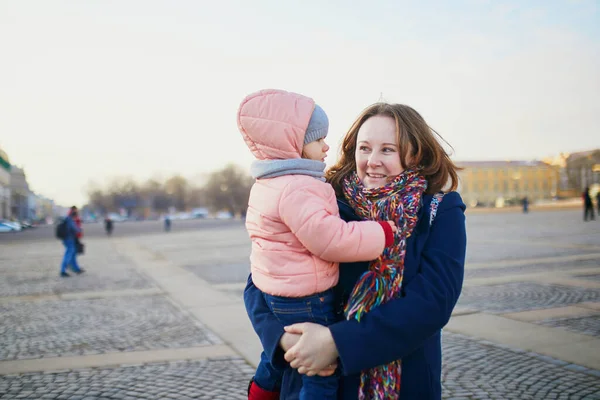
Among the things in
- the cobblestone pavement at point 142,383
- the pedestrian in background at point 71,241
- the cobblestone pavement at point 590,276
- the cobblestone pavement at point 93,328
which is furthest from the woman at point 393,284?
the pedestrian in background at point 71,241

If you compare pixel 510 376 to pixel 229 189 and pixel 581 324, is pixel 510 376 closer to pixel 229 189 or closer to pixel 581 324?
pixel 581 324

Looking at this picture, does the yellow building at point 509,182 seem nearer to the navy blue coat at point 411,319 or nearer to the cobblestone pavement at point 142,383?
the cobblestone pavement at point 142,383

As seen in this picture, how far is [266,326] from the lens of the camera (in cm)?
187

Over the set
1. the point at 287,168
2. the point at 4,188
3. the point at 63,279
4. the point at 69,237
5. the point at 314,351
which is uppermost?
the point at 4,188

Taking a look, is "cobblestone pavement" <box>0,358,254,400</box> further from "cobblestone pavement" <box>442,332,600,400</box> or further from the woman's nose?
the woman's nose

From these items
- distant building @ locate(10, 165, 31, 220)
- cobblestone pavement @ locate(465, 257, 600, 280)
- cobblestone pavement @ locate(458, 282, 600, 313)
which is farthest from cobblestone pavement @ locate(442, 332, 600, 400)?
distant building @ locate(10, 165, 31, 220)

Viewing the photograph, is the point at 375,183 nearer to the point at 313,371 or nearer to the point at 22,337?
the point at 313,371

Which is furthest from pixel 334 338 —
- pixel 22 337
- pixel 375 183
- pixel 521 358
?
pixel 22 337

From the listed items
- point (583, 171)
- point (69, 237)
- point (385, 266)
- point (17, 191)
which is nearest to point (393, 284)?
point (385, 266)

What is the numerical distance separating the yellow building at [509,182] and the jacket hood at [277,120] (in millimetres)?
117974

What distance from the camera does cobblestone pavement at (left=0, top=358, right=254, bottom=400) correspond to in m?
4.48

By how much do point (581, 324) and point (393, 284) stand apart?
5514 millimetres

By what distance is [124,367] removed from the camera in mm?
5273

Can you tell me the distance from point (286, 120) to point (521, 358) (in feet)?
14.2
